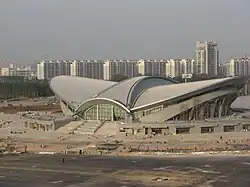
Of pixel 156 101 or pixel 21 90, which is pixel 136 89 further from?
pixel 21 90

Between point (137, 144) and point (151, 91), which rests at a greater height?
point (151, 91)

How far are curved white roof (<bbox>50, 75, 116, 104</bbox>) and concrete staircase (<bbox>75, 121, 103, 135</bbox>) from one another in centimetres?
465

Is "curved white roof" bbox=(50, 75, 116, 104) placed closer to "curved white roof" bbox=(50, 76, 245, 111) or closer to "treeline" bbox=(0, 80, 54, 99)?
"curved white roof" bbox=(50, 76, 245, 111)

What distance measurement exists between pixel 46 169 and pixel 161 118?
25.5m

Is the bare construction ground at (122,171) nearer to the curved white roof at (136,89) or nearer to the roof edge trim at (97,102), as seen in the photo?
the roof edge trim at (97,102)

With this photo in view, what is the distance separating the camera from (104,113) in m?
60.4

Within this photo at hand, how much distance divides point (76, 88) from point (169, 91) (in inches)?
588

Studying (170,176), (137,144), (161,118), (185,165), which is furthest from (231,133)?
(170,176)

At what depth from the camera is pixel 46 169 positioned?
111 ft

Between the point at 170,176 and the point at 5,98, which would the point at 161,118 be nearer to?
the point at 170,176

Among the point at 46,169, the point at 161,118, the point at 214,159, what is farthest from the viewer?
the point at 161,118

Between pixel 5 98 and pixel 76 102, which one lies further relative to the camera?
pixel 5 98

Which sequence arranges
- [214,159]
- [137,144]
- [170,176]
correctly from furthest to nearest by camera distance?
[137,144] < [214,159] < [170,176]

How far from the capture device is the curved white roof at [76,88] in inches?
2516
